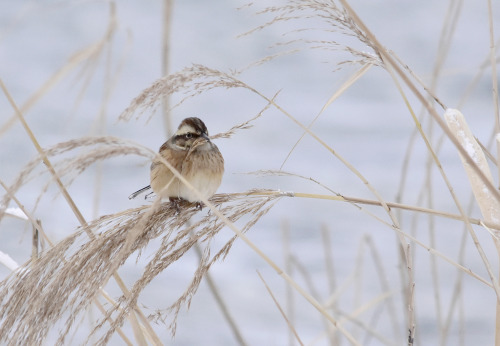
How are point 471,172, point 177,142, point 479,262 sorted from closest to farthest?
point 471,172 < point 177,142 < point 479,262

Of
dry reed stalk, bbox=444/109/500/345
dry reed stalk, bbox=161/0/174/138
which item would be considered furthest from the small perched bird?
dry reed stalk, bbox=444/109/500/345

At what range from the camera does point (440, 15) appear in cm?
705

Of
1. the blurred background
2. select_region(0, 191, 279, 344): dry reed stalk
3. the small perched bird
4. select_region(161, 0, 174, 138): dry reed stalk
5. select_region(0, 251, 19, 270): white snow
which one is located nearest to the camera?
select_region(0, 191, 279, 344): dry reed stalk

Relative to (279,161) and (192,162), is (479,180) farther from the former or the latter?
(279,161)

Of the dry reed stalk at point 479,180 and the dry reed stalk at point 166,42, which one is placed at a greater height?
the dry reed stalk at point 166,42

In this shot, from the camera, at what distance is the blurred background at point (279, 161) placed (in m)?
3.85

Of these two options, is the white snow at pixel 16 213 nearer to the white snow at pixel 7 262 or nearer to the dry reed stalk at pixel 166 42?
the white snow at pixel 7 262

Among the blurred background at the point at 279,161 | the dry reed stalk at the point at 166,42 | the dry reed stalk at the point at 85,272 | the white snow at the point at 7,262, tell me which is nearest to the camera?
the dry reed stalk at the point at 85,272

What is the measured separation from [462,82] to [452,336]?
2.60 meters

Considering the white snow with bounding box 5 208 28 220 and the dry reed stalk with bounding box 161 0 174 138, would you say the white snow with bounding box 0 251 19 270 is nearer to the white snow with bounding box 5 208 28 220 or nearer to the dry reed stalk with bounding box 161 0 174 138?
the white snow with bounding box 5 208 28 220

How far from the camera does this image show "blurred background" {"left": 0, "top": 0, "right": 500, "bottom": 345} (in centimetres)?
385

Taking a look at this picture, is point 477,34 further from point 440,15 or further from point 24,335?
point 24,335

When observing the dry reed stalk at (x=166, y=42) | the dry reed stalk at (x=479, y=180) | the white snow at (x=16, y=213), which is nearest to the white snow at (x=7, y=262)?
the white snow at (x=16, y=213)

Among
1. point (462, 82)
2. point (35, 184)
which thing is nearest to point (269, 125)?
point (462, 82)
